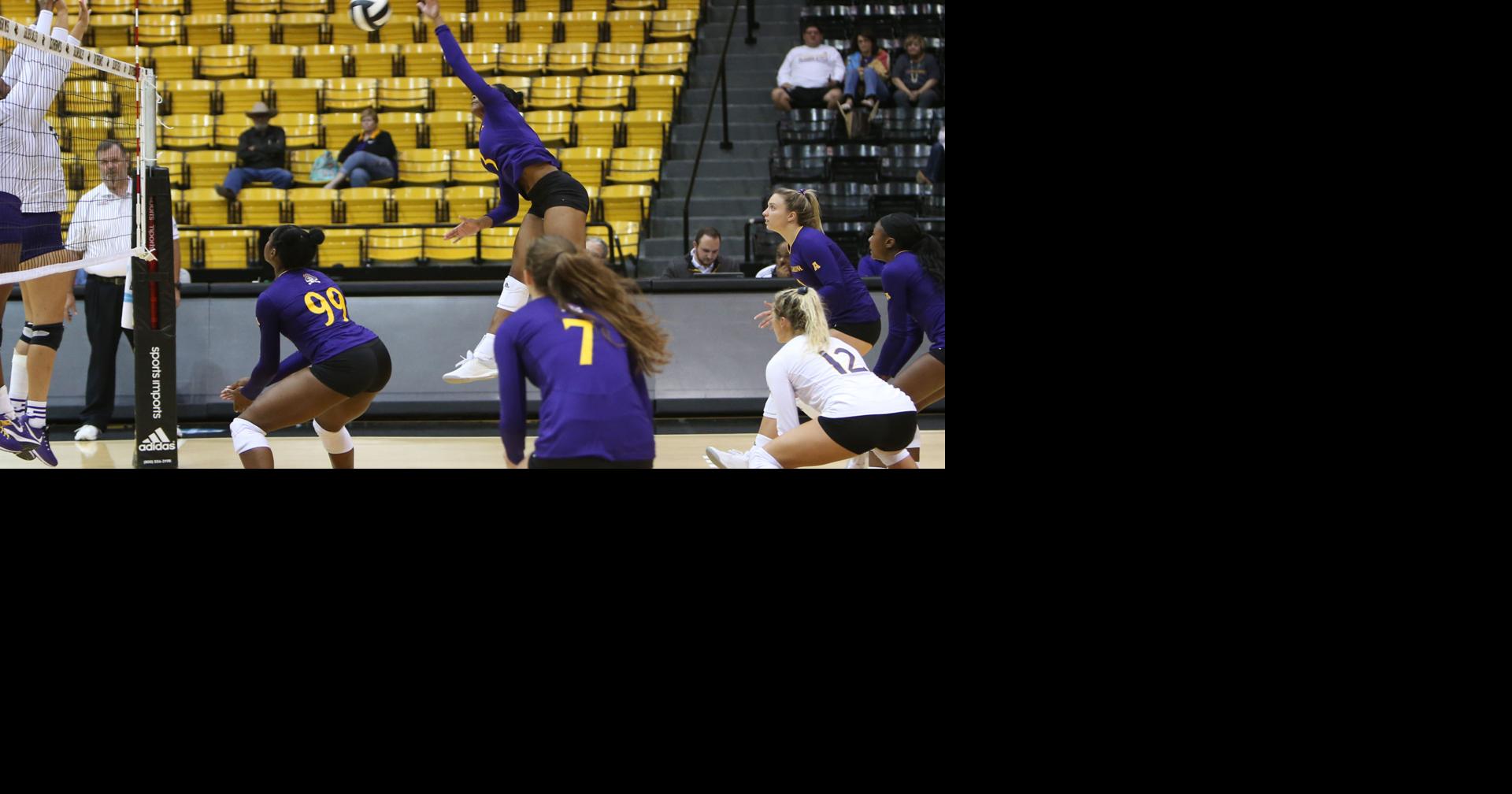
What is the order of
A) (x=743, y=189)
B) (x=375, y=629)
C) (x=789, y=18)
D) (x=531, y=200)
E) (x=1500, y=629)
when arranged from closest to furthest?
(x=1500, y=629) < (x=375, y=629) < (x=531, y=200) < (x=743, y=189) < (x=789, y=18)

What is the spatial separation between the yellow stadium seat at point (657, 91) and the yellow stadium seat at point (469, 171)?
1.63 m

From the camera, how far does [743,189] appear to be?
11211 millimetres

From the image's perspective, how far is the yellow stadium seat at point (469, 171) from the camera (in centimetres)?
1117

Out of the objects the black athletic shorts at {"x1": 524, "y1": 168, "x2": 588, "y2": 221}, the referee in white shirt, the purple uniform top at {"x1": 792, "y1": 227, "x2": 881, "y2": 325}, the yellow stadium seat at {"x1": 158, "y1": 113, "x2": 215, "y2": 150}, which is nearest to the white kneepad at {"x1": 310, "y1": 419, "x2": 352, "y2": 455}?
the black athletic shorts at {"x1": 524, "y1": 168, "x2": 588, "y2": 221}

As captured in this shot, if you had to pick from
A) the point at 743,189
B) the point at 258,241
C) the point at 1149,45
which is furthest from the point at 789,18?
the point at 1149,45

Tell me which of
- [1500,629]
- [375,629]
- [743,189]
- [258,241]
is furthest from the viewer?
[743,189]

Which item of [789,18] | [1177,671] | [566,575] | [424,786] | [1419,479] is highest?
[789,18]

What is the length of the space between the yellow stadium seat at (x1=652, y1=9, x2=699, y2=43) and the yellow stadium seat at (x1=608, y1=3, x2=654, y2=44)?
7 centimetres

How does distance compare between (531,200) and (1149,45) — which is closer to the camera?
(1149,45)

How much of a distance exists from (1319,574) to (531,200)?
3.97 m

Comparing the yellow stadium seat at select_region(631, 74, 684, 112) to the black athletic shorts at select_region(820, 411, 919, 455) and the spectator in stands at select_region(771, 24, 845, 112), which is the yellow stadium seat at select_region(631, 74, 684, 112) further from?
the black athletic shorts at select_region(820, 411, 919, 455)

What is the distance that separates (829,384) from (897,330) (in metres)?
0.97

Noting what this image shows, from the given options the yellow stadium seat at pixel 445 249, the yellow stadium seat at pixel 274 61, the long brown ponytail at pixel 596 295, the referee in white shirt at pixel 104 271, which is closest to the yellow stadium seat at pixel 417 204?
the yellow stadium seat at pixel 445 249

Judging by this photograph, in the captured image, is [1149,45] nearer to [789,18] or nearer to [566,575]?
[566,575]
